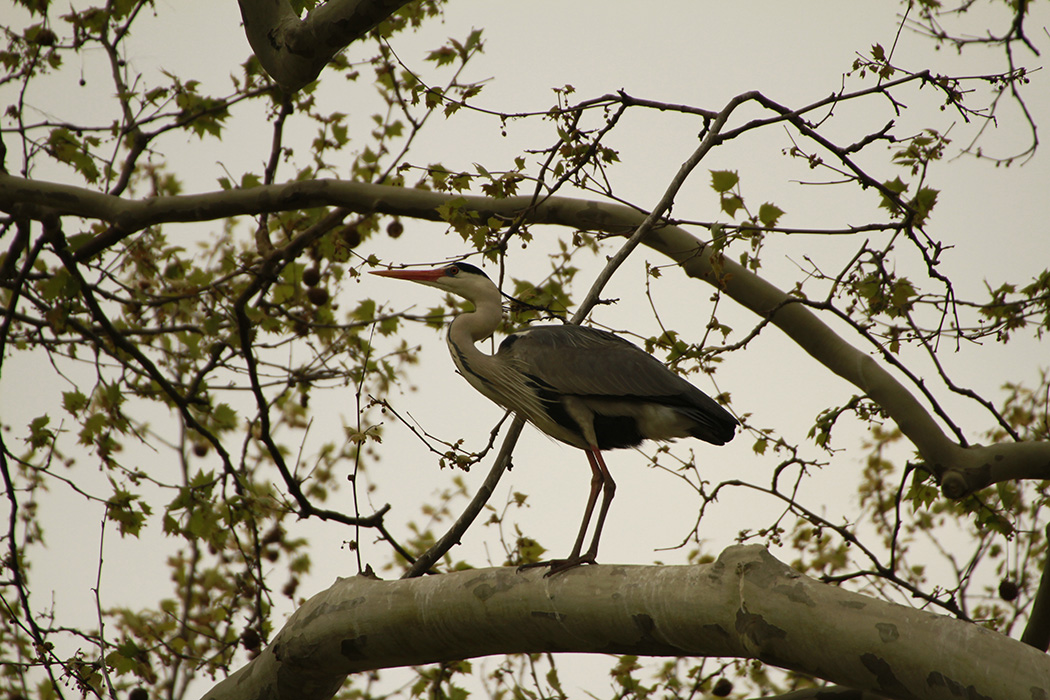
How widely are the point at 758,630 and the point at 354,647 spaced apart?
142 centimetres

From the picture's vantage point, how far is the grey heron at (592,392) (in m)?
4.30

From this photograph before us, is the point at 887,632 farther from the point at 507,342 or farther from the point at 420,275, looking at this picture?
the point at 420,275

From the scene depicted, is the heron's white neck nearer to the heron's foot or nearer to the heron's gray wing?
the heron's gray wing

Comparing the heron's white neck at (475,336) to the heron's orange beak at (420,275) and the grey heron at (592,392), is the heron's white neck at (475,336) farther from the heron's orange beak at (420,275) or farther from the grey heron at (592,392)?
the heron's orange beak at (420,275)

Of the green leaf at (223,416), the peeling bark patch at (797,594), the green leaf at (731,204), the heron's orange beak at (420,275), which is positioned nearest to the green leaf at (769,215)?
the green leaf at (731,204)

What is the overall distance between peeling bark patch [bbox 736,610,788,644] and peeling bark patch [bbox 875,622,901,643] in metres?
0.25

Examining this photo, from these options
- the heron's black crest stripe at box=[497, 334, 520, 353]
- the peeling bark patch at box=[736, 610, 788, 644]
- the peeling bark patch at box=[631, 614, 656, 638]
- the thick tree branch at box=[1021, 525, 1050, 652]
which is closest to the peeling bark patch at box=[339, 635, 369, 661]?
the peeling bark patch at box=[631, 614, 656, 638]

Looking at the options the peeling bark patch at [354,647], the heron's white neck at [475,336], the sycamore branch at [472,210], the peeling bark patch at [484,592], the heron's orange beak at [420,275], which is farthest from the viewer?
the heron's orange beak at [420,275]

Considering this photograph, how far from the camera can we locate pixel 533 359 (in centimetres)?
459

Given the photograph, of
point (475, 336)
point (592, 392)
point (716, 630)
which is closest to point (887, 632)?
point (716, 630)

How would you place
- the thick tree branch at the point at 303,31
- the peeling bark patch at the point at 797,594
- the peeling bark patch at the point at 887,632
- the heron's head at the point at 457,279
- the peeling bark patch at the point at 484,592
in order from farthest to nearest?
the heron's head at the point at 457,279 < the thick tree branch at the point at 303,31 < the peeling bark patch at the point at 484,592 < the peeling bark patch at the point at 797,594 < the peeling bark patch at the point at 887,632

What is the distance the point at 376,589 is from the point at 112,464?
120 inches

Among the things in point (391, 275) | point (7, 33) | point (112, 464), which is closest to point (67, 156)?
point (7, 33)

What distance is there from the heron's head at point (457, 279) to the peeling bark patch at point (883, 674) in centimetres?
307
